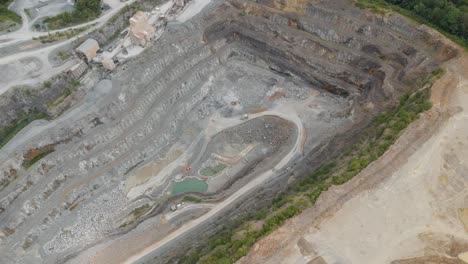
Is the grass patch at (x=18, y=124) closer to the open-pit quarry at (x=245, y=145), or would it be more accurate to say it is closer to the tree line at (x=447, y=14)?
the open-pit quarry at (x=245, y=145)

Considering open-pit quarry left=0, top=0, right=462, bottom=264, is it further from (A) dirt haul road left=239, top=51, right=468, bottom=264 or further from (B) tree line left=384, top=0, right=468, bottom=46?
(B) tree line left=384, top=0, right=468, bottom=46

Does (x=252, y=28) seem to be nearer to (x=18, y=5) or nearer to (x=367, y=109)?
(x=367, y=109)

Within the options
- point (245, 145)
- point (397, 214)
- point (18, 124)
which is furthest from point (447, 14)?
point (18, 124)

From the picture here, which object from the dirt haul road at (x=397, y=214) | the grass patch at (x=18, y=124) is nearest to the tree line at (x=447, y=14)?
the dirt haul road at (x=397, y=214)

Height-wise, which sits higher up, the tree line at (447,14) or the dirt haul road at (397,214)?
the tree line at (447,14)

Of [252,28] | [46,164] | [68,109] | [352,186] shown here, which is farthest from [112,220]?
[252,28]
